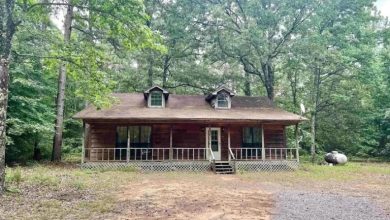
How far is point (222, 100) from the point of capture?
21.1m

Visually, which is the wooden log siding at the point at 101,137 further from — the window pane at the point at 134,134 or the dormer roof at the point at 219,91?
the dormer roof at the point at 219,91

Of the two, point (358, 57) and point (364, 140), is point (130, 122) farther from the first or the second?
point (364, 140)

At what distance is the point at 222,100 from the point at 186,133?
3278 mm

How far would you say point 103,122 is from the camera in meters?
18.2

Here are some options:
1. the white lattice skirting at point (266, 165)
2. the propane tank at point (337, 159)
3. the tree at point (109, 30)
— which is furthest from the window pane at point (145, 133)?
the propane tank at point (337, 159)

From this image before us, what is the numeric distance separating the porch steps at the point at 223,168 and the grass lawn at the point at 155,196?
2.00 m

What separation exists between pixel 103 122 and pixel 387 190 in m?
14.0

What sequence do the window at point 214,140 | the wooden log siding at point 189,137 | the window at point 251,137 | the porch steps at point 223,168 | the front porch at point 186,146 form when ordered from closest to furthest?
the porch steps at point 223,168
the front porch at point 186,146
the wooden log siding at point 189,137
the window at point 214,140
the window at point 251,137

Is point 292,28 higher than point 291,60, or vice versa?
point 292,28

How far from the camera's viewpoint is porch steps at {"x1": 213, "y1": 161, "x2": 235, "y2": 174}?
1709 cm

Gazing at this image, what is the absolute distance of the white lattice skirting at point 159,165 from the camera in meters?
17.4

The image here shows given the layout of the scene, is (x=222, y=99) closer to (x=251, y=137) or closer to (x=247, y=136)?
(x=247, y=136)

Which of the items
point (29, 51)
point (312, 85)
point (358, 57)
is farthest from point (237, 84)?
point (29, 51)

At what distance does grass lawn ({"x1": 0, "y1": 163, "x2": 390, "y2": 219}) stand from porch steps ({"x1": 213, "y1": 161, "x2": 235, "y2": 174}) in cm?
200
